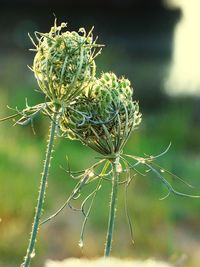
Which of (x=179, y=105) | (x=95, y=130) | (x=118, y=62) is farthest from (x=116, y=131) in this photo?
(x=118, y=62)

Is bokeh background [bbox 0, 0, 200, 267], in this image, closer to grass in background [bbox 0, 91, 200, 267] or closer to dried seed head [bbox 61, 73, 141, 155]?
grass in background [bbox 0, 91, 200, 267]

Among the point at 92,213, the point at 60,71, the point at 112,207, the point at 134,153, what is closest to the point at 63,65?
the point at 60,71

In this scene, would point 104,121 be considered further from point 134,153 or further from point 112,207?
point 134,153

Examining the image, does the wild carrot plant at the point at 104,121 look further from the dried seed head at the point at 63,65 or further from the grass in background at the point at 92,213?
the grass in background at the point at 92,213

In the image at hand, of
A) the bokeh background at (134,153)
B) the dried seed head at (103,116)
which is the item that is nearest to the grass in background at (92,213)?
the bokeh background at (134,153)

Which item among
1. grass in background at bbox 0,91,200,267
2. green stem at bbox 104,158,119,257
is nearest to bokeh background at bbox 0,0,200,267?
grass in background at bbox 0,91,200,267
